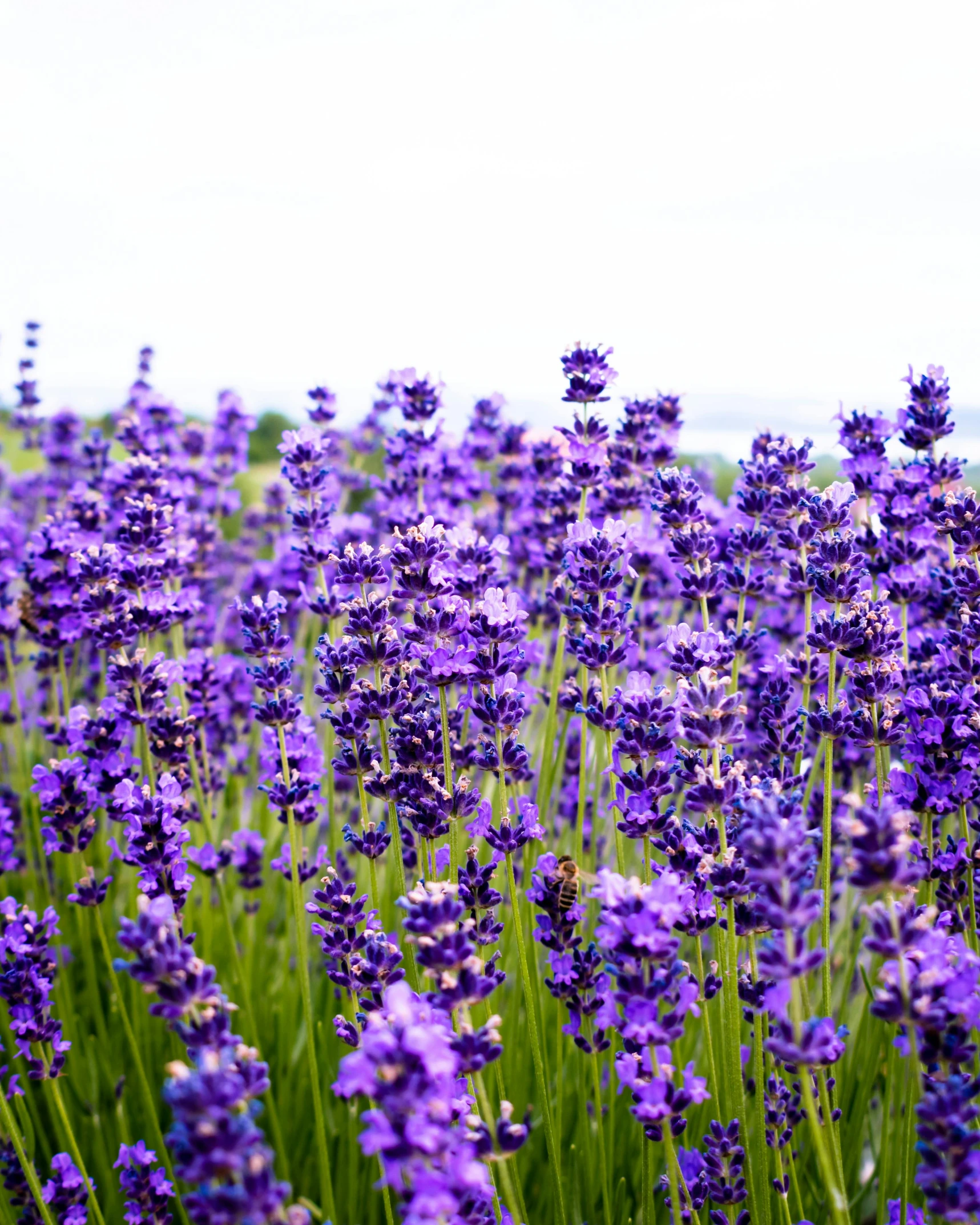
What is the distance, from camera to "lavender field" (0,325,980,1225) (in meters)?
1.15

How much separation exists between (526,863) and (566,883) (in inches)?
36.9

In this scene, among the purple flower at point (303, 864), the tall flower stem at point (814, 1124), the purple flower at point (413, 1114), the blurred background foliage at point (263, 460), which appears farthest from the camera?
the blurred background foliage at point (263, 460)

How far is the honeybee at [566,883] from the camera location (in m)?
1.81

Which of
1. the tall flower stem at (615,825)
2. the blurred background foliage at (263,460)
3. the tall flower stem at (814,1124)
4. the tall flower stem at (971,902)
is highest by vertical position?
the blurred background foliage at (263,460)

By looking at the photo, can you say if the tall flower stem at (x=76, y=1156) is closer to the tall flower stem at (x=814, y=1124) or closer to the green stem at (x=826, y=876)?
the tall flower stem at (x=814, y=1124)

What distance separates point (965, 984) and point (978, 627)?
95 centimetres

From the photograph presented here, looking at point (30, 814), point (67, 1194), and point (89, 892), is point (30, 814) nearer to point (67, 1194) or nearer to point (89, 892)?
point (89, 892)

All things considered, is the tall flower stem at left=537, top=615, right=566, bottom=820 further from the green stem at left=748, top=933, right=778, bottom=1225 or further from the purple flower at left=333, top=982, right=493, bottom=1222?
the purple flower at left=333, top=982, right=493, bottom=1222

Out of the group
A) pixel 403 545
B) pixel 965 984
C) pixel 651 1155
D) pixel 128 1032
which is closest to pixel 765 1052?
pixel 651 1155

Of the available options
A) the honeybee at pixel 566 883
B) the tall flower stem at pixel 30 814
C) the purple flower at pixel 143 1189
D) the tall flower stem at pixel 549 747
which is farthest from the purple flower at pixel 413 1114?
the tall flower stem at pixel 30 814

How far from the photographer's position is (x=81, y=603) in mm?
2479

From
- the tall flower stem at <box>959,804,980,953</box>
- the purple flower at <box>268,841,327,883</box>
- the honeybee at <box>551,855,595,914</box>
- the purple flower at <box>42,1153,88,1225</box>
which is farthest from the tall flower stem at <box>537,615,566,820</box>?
the purple flower at <box>42,1153,88,1225</box>

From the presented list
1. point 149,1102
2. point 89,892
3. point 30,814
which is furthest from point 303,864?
point 30,814

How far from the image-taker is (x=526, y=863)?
2.73 m
